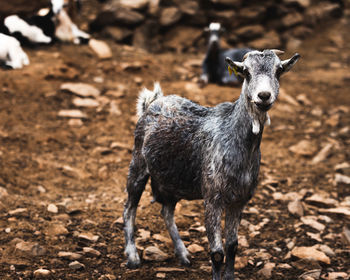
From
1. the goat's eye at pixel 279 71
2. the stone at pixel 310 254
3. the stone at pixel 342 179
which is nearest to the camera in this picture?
the goat's eye at pixel 279 71

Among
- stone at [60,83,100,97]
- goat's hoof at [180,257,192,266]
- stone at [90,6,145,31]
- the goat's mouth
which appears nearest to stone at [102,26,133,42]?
stone at [90,6,145,31]

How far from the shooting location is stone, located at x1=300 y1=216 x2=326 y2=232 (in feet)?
19.9

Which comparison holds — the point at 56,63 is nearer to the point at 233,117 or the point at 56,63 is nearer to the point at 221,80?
the point at 221,80

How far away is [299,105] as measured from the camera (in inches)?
400

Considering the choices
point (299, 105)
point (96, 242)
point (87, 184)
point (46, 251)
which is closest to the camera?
point (46, 251)

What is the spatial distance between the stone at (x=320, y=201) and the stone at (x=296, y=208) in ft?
1.08

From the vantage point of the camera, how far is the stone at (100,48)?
412 inches

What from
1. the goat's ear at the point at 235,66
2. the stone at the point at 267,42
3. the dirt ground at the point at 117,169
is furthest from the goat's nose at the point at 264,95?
the stone at the point at 267,42

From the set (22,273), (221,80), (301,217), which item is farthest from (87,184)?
(221,80)

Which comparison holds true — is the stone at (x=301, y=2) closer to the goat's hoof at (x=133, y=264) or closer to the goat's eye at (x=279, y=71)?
the goat's eye at (x=279, y=71)

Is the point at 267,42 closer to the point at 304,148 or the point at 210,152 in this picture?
the point at 304,148

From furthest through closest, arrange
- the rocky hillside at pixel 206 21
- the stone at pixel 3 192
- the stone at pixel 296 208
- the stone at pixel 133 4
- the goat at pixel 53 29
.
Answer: the stone at pixel 133 4, the rocky hillside at pixel 206 21, the goat at pixel 53 29, the stone at pixel 296 208, the stone at pixel 3 192

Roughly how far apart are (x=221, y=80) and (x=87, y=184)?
16.4 ft

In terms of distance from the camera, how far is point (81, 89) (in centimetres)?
916
